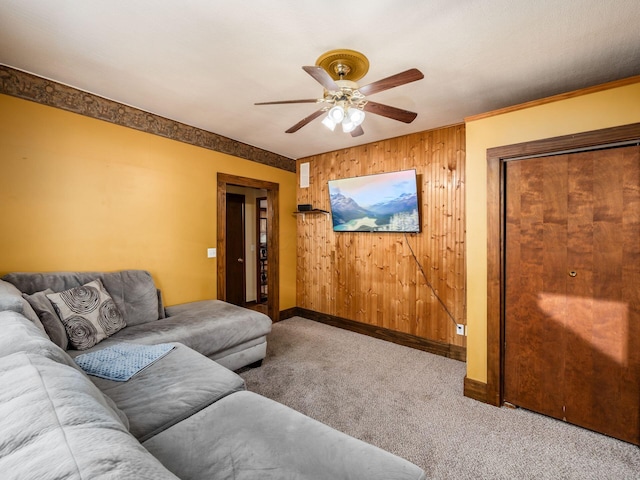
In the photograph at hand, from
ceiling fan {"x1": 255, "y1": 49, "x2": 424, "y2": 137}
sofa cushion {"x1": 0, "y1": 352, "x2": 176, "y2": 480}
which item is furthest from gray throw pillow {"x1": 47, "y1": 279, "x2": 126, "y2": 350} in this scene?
ceiling fan {"x1": 255, "y1": 49, "x2": 424, "y2": 137}

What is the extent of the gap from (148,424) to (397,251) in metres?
3.07

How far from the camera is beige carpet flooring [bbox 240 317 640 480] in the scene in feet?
5.73

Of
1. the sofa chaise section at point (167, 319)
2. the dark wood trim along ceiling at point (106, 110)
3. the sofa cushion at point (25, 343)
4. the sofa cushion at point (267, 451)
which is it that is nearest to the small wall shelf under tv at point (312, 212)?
the dark wood trim along ceiling at point (106, 110)

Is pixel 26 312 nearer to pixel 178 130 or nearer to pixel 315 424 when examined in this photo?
pixel 315 424

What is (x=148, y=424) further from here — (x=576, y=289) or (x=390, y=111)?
(x=576, y=289)

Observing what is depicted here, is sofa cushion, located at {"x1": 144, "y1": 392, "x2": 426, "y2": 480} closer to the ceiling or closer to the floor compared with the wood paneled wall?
closer to the floor

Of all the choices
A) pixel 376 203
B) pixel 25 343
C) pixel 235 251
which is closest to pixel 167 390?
pixel 25 343

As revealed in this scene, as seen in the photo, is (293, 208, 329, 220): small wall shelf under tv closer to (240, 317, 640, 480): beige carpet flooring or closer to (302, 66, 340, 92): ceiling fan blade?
(240, 317, 640, 480): beige carpet flooring

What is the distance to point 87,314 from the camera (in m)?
2.24

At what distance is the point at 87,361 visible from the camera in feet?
5.97

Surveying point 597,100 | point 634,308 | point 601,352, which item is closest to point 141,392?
point 601,352

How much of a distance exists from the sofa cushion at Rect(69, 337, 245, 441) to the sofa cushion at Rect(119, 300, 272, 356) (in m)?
0.50

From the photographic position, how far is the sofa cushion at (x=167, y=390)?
1342mm

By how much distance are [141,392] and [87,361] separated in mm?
586
